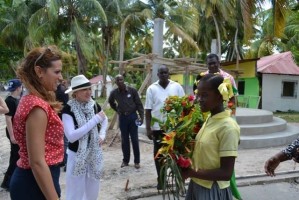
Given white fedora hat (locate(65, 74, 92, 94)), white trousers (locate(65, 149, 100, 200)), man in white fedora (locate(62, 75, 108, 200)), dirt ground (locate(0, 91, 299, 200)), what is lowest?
dirt ground (locate(0, 91, 299, 200))

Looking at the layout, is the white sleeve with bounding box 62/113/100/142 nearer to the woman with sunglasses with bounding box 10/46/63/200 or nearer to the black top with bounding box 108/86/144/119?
the woman with sunglasses with bounding box 10/46/63/200

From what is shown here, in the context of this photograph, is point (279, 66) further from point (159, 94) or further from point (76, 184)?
point (76, 184)

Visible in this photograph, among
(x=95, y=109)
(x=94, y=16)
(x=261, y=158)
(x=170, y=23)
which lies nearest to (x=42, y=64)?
(x=95, y=109)

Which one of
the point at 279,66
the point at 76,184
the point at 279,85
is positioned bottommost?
the point at 76,184

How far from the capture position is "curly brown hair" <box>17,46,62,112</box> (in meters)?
2.08

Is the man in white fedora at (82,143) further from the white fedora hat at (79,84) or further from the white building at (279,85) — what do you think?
the white building at (279,85)

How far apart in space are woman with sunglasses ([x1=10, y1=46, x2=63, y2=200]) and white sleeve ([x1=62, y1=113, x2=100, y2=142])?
1472 millimetres

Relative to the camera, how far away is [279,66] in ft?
74.7

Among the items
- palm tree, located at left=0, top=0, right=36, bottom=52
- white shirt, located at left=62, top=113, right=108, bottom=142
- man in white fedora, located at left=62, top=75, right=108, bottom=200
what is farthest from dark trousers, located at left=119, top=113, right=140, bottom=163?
palm tree, located at left=0, top=0, right=36, bottom=52

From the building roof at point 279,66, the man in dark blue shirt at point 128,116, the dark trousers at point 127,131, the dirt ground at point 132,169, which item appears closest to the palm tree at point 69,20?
the dirt ground at point 132,169

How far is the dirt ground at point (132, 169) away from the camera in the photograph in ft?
17.9

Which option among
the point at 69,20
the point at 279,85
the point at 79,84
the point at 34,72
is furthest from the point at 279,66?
the point at 34,72

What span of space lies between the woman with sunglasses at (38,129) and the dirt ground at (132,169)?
3.20m

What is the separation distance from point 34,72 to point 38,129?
1.22 feet
